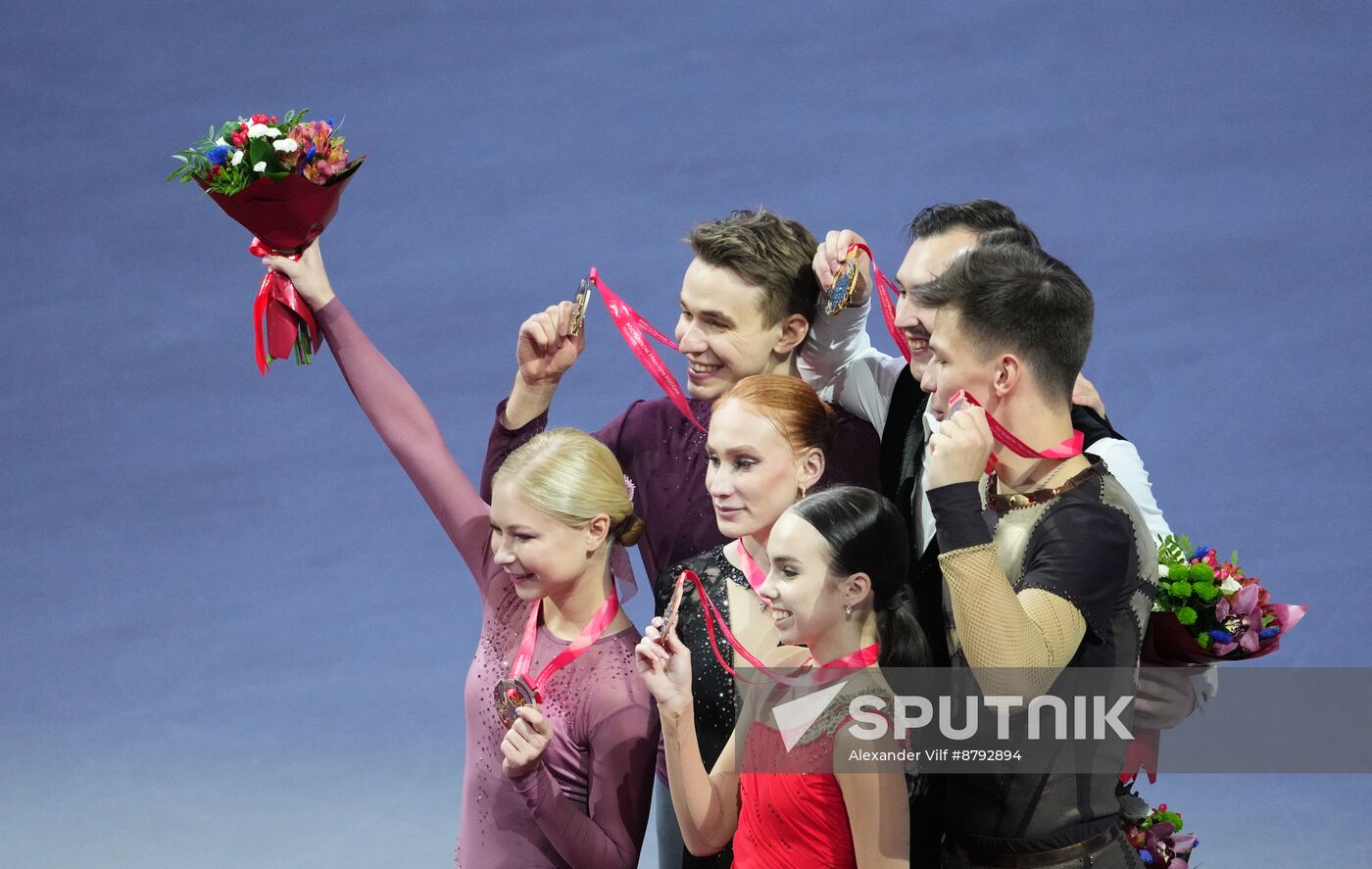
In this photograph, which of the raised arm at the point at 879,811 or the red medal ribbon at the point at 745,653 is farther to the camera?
the red medal ribbon at the point at 745,653

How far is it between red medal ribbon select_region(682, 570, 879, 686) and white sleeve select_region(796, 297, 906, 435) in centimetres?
63

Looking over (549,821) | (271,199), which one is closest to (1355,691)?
(549,821)

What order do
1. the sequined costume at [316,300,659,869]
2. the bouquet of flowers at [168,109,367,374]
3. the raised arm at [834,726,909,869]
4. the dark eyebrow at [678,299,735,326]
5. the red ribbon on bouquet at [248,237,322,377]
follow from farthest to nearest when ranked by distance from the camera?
the dark eyebrow at [678,299,735,326] → the red ribbon on bouquet at [248,237,322,377] → the bouquet of flowers at [168,109,367,374] → the sequined costume at [316,300,659,869] → the raised arm at [834,726,909,869]

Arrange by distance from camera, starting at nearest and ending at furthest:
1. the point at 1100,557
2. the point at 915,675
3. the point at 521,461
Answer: the point at 1100,557
the point at 915,675
the point at 521,461

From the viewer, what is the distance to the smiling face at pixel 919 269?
3.30 meters

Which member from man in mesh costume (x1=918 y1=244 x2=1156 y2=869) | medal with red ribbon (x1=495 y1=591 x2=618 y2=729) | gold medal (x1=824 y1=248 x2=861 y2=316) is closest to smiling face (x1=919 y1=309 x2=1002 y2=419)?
man in mesh costume (x1=918 y1=244 x2=1156 y2=869)

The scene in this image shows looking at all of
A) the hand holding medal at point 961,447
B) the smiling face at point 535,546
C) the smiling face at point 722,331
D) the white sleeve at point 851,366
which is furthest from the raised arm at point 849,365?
the hand holding medal at point 961,447

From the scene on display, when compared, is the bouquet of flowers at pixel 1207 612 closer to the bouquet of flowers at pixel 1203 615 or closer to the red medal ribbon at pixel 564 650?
the bouquet of flowers at pixel 1203 615

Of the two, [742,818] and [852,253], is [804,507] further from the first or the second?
[852,253]

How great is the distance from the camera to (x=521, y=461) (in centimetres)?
338

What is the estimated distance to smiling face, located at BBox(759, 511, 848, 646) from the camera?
9.38 ft

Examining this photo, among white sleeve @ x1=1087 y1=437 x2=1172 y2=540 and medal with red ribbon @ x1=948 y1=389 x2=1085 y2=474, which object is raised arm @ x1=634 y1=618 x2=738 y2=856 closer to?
medal with red ribbon @ x1=948 y1=389 x2=1085 y2=474

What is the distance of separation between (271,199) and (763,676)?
1431 millimetres

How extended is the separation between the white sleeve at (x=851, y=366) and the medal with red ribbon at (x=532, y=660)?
74 centimetres
